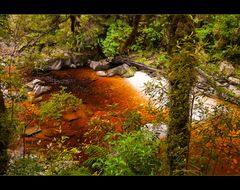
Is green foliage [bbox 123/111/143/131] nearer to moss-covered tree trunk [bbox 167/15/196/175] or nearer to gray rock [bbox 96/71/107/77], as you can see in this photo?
moss-covered tree trunk [bbox 167/15/196/175]

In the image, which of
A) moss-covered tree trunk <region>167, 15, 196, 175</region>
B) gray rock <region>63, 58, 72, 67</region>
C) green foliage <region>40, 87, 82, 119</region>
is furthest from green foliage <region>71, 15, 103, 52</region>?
moss-covered tree trunk <region>167, 15, 196, 175</region>

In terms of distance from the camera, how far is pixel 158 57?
393 inches

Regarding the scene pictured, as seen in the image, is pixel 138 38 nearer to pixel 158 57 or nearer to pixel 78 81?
pixel 158 57

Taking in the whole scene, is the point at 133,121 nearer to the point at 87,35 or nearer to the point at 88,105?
the point at 88,105

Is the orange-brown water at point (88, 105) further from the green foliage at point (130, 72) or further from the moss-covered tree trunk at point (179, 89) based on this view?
the moss-covered tree trunk at point (179, 89)

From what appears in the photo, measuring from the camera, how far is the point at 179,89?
3469 millimetres

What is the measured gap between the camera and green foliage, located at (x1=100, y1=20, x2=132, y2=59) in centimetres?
1054

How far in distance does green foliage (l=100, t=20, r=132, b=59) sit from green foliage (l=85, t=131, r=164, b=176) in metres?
6.97

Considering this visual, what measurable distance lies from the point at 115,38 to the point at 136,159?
7951mm

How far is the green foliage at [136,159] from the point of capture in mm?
3205
